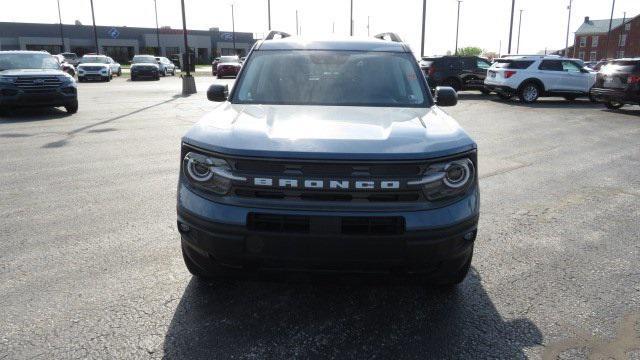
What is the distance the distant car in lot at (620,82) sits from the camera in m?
14.6

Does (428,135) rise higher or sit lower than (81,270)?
higher

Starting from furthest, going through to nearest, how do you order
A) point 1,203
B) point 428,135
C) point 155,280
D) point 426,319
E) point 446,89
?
1. point 1,203
2. point 446,89
3. point 155,280
4. point 426,319
5. point 428,135

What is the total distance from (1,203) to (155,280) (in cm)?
309

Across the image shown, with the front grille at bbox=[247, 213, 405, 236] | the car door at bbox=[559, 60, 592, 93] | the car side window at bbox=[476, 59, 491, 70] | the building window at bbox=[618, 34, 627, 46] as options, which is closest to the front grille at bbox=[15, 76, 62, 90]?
the front grille at bbox=[247, 213, 405, 236]

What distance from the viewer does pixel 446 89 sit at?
457 centimetres

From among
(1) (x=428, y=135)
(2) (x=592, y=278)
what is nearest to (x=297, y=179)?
(1) (x=428, y=135)

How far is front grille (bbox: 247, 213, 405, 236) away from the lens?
2.54 m

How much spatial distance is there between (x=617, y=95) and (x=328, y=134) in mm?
15305

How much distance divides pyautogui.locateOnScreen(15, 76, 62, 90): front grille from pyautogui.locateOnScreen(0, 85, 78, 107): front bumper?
0.29 ft

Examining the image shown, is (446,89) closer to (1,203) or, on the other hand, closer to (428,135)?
(428,135)

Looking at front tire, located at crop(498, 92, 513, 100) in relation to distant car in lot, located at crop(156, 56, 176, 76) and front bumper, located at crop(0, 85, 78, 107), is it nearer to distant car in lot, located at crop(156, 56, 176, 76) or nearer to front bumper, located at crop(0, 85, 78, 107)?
front bumper, located at crop(0, 85, 78, 107)

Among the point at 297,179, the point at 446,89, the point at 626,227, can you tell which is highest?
the point at 446,89

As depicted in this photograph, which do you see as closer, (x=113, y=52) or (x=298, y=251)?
(x=298, y=251)

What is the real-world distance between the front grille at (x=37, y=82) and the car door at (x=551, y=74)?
1613 cm
